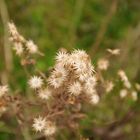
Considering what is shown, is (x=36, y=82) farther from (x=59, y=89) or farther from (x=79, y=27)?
(x=79, y=27)

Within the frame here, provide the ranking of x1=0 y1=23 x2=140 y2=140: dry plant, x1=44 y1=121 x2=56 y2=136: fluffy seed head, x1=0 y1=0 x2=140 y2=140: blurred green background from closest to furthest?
x1=0 y1=23 x2=140 y2=140: dry plant, x1=44 y1=121 x2=56 y2=136: fluffy seed head, x1=0 y1=0 x2=140 y2=140: blurred green background

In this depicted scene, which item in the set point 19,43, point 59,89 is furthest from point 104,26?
point 59,89

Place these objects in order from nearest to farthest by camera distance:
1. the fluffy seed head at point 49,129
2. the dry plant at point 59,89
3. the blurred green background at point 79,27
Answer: the dry plant at point 59,89 → the fluffy seed head at point 49,129 → the blurred green background at point 79,27

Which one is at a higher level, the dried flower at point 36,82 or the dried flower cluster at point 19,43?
the dried flower cluster at point 19,43

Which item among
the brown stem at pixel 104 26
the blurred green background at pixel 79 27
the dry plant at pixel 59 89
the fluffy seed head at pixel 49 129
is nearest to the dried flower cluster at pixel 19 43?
the dry plant at pixel 59 89

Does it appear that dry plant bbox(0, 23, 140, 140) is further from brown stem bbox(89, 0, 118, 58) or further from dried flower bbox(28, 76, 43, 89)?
brown stem bbox(89, 0, 118, 58)

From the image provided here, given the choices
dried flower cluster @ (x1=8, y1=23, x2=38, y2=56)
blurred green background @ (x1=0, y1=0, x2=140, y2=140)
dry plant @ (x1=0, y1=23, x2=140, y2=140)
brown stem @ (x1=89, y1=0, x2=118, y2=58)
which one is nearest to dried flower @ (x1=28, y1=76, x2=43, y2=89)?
dry plant @ (x1=0, y1=23, x2=140, y2=140)

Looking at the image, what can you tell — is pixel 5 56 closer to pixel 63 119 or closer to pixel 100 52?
pixel 100 52

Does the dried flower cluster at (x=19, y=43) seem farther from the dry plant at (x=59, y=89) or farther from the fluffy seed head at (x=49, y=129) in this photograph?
the fluffy seed head at (x=49, y=129)
